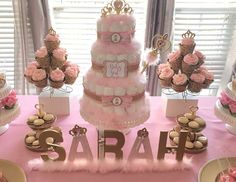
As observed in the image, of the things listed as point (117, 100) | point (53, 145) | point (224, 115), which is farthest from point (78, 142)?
point (224, 115)

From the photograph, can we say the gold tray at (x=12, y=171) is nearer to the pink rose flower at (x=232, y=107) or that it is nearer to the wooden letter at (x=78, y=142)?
the wooden letter at (x=78, y=142)

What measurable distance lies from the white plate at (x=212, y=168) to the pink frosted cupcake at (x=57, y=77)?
76 centimetres

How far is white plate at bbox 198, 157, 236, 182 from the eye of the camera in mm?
1247

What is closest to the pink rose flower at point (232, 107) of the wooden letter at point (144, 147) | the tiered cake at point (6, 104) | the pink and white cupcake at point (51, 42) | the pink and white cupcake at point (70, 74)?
the wooden letter at point (144, 147)

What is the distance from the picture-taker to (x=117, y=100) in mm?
1270

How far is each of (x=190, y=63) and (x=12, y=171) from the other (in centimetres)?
92

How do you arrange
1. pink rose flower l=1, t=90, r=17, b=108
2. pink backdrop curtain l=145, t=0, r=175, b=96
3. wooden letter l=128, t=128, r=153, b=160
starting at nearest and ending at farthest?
wooden letter l=128, t=128, r=153, b=160, pink rose flower l=1, t=90, r=17, b=108, pink backdrop curtain l=145, t=0, r=175, b=96

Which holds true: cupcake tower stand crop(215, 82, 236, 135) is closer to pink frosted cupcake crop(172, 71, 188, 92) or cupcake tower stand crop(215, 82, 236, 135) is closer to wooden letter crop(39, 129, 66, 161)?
pink frosted cupcake crop(172, 71, 188, 92)

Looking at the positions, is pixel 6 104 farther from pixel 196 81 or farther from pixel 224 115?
pixel 224 115

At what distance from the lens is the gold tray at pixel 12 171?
121cm

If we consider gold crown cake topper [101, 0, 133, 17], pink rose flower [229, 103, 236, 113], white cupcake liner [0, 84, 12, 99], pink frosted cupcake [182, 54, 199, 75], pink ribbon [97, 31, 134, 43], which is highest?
gold crown cake topper [101, 0, 133, 17]

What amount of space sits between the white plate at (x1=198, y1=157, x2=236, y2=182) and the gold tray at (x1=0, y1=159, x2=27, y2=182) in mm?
691

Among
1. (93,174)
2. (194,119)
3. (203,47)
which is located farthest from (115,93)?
(203,47)

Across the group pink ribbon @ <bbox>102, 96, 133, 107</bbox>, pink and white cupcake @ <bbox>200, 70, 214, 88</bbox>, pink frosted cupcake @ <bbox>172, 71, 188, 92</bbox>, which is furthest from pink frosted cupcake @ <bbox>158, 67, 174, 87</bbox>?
pink ribbon @ <bbox>102, 96, 133, 107</bbox>
